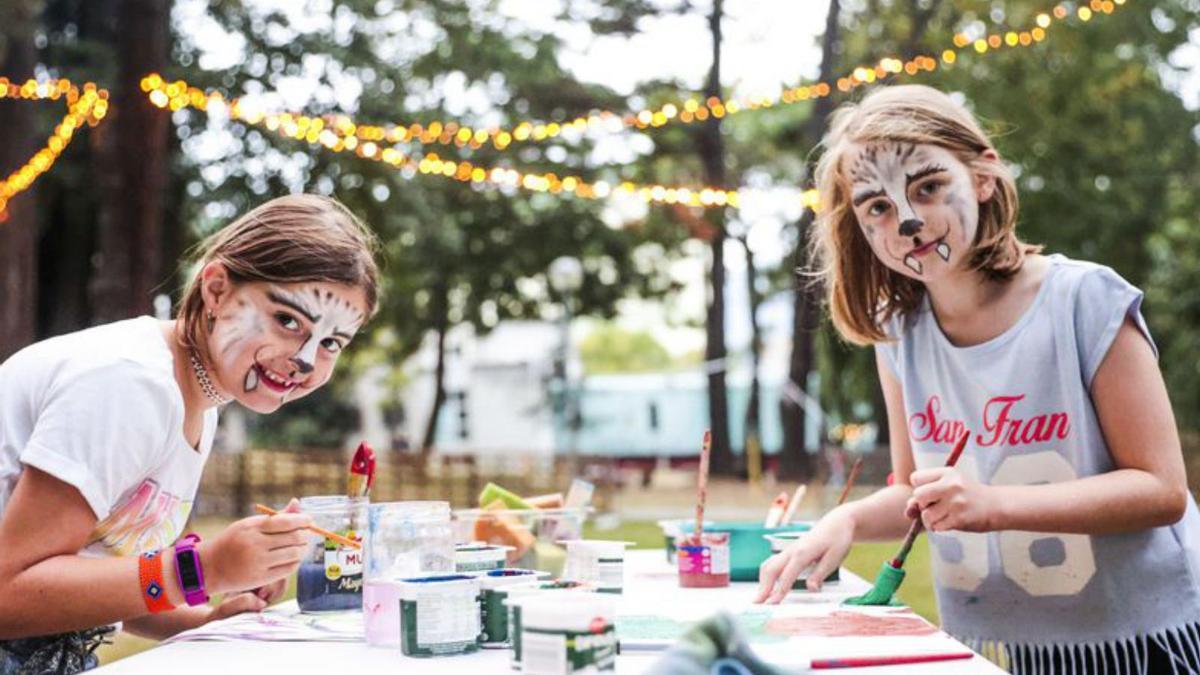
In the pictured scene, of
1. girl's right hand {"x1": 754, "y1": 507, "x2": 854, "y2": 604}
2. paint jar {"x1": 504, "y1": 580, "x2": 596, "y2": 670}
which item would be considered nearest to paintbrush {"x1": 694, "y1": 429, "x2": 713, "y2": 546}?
girl's right hand {"x1": 754, "y1": 507, "x2": 854, "y2": 604}

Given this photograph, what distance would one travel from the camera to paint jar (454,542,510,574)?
204 centimetres

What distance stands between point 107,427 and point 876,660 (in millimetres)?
1156

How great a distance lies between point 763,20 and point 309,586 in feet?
55.5

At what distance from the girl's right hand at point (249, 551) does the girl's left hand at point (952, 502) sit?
94 cm

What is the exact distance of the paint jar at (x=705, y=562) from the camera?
242 centimetres

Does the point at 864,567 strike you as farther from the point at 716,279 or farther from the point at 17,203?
the point at 716,279

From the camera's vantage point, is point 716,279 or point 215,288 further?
point 716,279

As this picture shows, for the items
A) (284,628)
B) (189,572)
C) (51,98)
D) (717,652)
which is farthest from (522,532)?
(51,98)

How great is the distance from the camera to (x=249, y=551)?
176 centimetres

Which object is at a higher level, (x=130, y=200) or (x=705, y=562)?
(x=130, y=200)

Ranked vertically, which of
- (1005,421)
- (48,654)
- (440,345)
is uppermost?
(440,345)

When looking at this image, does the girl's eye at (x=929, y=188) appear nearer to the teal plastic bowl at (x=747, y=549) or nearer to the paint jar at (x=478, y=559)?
the teal plastic bowl at (x=747, y=549)

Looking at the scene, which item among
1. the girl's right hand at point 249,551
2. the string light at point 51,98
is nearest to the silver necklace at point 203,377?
the girl's right hand at point 249,551

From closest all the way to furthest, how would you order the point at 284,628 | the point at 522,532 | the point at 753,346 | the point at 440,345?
the point at 284,628
the point at 522,532
the point at 753,346
the point at 440,345
